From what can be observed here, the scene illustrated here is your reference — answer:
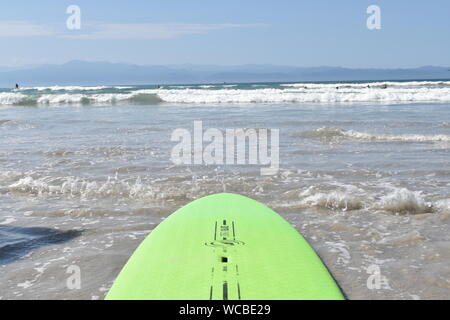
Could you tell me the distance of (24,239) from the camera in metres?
4.26

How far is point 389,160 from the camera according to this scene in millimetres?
7492

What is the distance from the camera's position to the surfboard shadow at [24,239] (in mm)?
3926

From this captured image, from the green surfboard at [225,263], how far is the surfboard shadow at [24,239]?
4.18 feet

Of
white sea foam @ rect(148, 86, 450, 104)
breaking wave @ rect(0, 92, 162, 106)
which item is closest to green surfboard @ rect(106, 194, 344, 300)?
white sea foam @ rect(148, 86, 450, 104)

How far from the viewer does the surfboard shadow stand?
155 inches

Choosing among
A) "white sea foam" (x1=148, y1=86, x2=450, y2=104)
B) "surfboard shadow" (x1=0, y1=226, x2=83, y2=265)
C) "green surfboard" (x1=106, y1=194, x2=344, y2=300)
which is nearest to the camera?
"green surfboard" (x1=106, y1=194, x2=344, y2=300)
